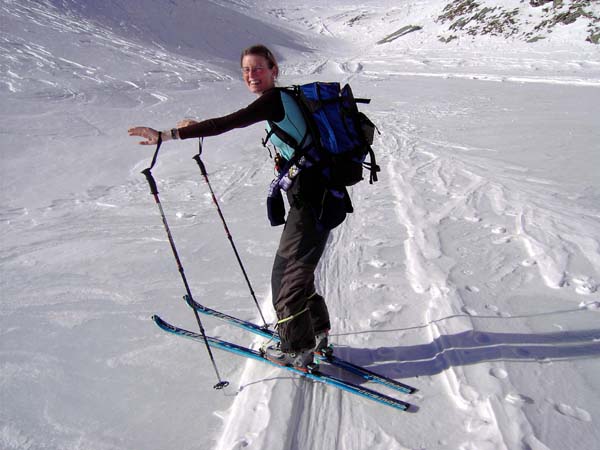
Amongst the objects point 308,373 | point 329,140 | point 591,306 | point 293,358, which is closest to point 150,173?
point 329,140

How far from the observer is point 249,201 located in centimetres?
583

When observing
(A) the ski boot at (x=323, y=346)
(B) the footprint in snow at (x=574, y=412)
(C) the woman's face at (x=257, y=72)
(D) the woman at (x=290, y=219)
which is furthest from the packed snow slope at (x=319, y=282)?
(C) the woman's face at (x=257, y=72)

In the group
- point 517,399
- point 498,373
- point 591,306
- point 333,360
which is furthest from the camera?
point 591,306

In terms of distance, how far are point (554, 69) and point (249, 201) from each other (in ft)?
47.9

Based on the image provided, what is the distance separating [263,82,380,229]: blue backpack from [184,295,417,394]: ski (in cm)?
95

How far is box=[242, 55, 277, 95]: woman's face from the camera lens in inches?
93.3

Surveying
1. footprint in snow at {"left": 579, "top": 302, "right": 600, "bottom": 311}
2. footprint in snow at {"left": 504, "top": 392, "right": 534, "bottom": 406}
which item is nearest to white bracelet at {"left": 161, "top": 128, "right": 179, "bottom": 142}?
footprint in snow at {"left": 504, "top": 392, "right": 534, "bottom": 406}

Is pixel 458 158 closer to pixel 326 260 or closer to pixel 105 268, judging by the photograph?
pixel 326 260

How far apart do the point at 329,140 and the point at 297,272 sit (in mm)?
771

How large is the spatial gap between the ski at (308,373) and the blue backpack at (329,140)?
94 cm

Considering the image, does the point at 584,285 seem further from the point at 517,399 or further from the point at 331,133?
the point at 331,133

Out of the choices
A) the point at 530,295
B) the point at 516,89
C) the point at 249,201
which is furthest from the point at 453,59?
the point at 530,295

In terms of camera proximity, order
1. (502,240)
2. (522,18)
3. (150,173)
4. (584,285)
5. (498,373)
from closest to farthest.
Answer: (150,173) → (498,373) → (584,285) → (502,240) → (522,18)

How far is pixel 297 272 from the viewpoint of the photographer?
256cm
